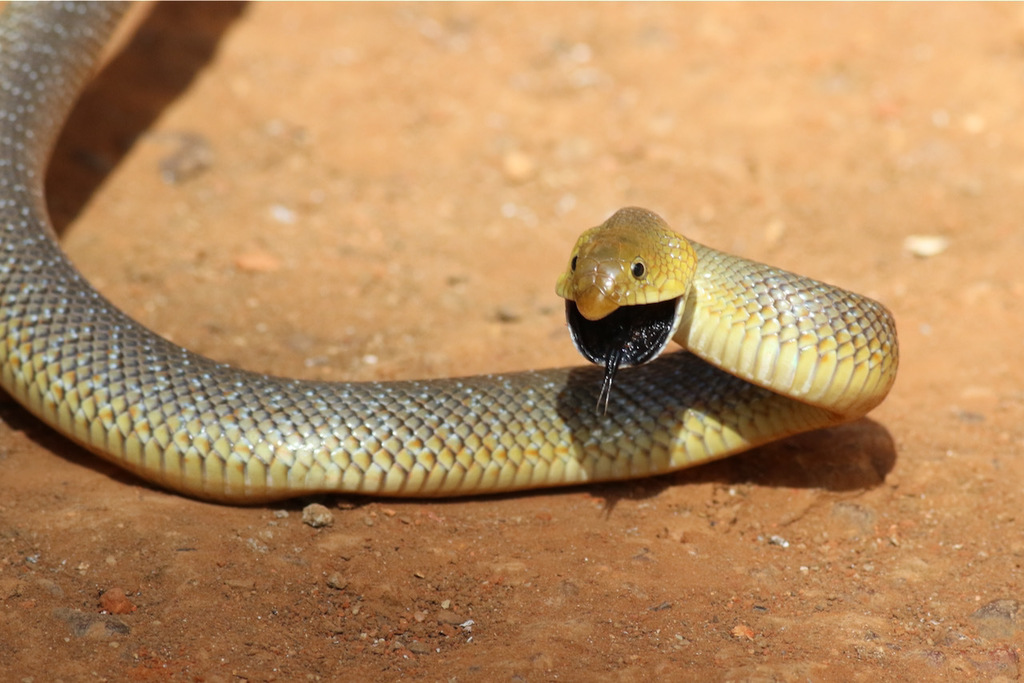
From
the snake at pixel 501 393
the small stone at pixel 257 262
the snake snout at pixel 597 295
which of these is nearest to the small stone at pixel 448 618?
the snake at pixel 501 393

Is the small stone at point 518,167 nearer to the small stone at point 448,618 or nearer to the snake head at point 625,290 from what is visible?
the snake head at point 625,290

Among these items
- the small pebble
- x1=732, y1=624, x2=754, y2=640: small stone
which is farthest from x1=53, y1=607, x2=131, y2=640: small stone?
the small pebble

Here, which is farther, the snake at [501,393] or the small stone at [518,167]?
the small stone at [518,167]

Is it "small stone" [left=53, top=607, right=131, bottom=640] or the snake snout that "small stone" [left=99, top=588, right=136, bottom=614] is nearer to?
"small stone" [left=53, top=607, right=131, bottom=640]

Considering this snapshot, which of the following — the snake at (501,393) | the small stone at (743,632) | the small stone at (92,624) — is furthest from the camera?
the snake at (501,393)

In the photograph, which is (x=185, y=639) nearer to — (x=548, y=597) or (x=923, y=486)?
(x=548, y=597)

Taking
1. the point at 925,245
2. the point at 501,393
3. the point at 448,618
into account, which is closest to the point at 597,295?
the point at 501,393

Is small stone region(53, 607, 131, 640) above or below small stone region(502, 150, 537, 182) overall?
below
